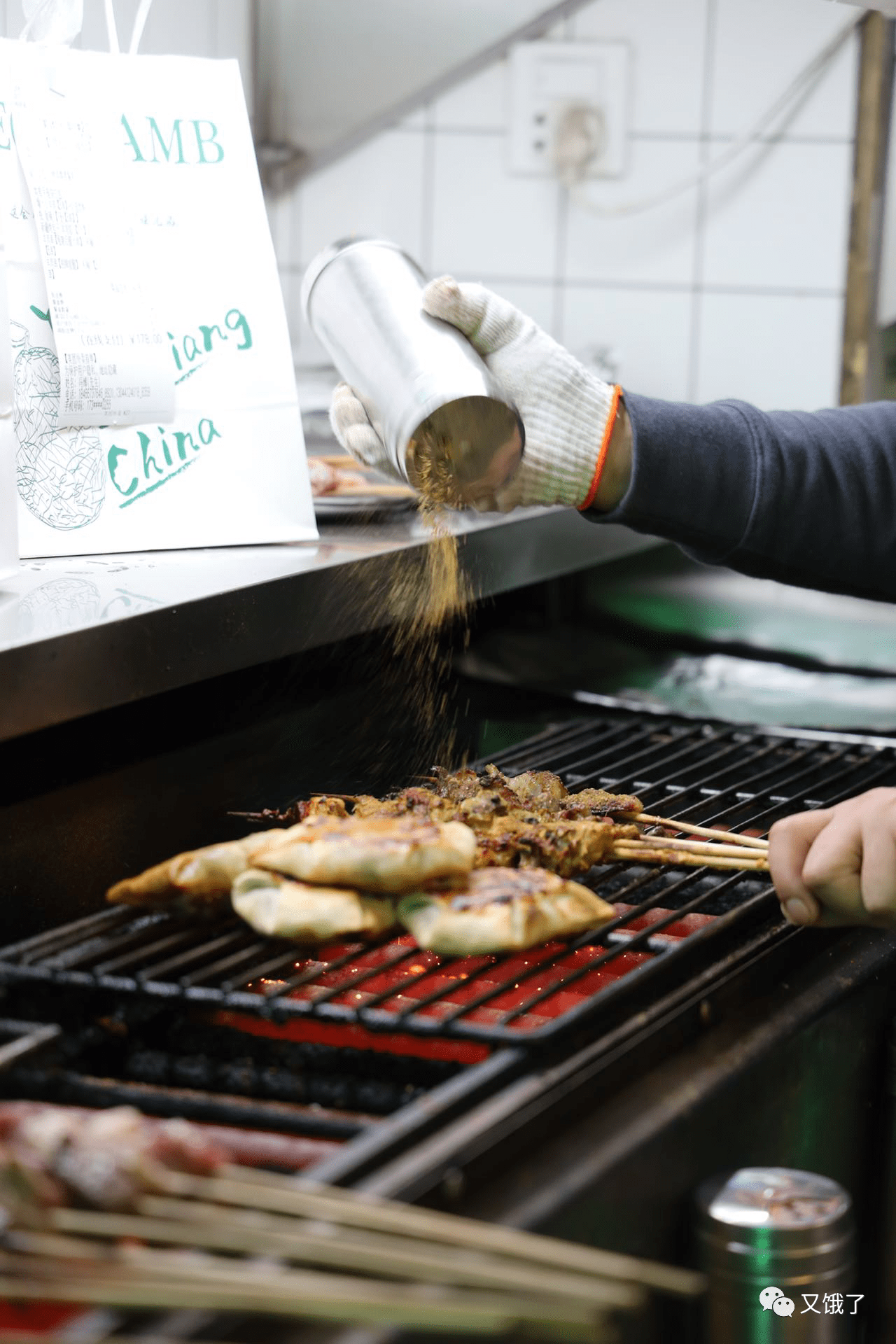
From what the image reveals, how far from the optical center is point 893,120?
2.87m

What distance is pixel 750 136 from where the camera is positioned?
9.62 ft

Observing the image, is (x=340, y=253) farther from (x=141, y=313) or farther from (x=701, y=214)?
(x=701, y=214)

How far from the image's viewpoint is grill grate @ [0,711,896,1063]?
0.93 metres

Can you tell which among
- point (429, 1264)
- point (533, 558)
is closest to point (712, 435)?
point (533, 558)

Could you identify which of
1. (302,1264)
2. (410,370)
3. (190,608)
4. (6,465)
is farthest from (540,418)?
(302,1264)

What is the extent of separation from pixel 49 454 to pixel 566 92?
183cm

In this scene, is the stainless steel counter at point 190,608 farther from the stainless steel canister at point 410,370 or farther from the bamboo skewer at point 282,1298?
the bamboo skewer at point 282,1298

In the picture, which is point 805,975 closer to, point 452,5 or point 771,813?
point 771,813

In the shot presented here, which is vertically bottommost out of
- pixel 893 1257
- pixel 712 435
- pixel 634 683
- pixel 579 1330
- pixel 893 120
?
pixel 893 1257

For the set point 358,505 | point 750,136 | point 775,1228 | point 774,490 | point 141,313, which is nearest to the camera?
point 775,1228

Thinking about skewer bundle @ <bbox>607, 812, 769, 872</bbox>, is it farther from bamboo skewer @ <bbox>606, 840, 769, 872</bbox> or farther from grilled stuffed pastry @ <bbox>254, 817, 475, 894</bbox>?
grilled stuffed pastry @ <bbox>254, 817, 475, 894</bbox>

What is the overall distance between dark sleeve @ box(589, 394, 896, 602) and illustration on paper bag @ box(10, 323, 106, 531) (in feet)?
1.92

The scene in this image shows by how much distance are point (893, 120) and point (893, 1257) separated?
2317 mm

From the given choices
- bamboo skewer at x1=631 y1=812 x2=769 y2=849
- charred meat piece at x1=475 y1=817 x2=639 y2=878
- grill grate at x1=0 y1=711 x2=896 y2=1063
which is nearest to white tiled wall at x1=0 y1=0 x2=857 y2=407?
grill grate at x1=0 y1=711 x2=896 y2=1063
